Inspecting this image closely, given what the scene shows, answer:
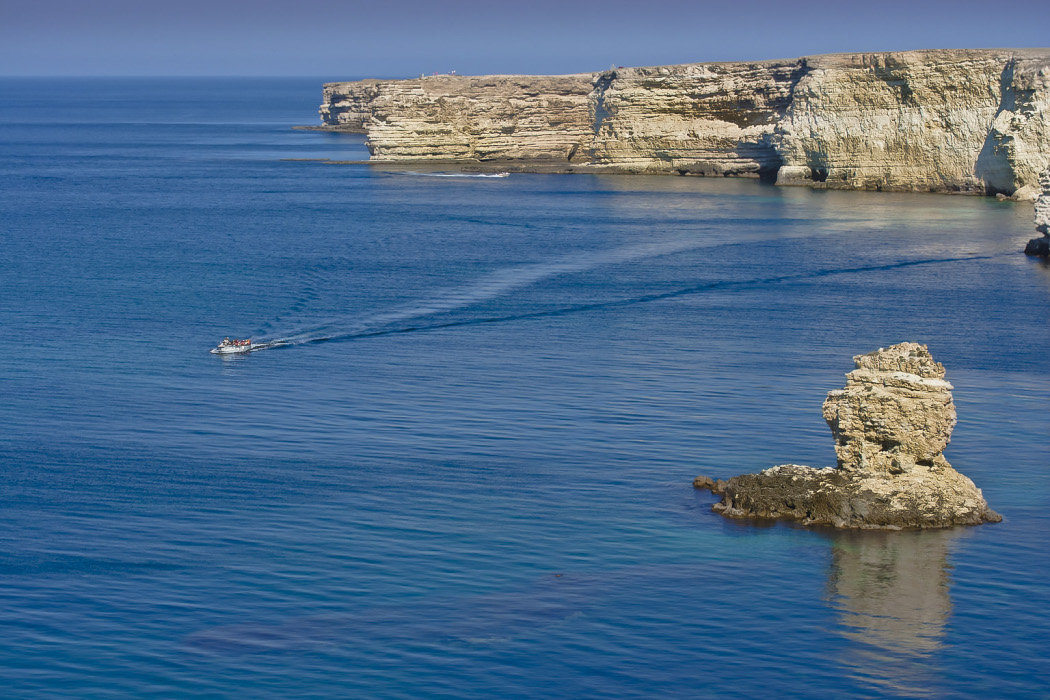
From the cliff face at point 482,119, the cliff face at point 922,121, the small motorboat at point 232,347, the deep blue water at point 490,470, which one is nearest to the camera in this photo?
the deep blue water at point 490,470

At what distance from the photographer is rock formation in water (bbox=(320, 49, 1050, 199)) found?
99250mm

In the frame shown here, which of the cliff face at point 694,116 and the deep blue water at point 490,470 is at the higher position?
the cliff face at point 694,116

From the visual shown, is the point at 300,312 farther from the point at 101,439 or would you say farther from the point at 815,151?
the point at 815,151

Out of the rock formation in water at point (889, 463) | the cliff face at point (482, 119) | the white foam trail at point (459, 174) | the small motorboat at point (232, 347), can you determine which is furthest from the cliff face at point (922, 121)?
the rock formation in water at point (889, 463)

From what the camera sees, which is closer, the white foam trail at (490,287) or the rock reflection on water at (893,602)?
the rock reflection on water at (893,602)

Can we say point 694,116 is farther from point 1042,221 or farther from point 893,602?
point 893,602

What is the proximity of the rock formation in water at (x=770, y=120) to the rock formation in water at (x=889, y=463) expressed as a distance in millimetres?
69711

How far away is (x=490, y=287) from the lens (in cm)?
6644

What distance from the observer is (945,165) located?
103875 millimetres

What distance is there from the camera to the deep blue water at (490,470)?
24734 millimetres

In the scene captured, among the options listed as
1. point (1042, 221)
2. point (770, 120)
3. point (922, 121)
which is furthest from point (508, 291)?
point (770, 120)

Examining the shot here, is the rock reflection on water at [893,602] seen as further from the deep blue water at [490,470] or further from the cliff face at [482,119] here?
the cliff face at [482,119]

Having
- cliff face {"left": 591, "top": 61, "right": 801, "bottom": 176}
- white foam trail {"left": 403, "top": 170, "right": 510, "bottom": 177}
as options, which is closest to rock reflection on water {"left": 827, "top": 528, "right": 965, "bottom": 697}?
cliff face {"left": 591, "top": 61, "right": 801, "bottom": 176}

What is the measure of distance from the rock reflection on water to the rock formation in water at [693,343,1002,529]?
67 centimetres
